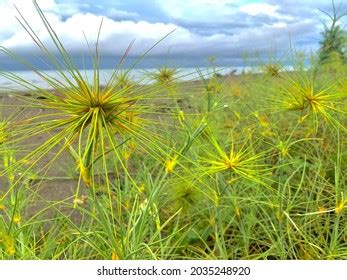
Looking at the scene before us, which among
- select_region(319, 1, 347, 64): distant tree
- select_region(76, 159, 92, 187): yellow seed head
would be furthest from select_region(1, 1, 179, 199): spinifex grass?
select_region(319, 1, 347, 64): distant tree

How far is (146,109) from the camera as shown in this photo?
0.75m

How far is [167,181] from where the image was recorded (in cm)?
87

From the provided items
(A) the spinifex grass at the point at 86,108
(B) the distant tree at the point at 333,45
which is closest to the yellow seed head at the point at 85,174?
(A) the spinifex grass at the point at 86,108

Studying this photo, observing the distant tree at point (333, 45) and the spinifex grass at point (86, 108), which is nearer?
the spinifex grass at point (86, 108)

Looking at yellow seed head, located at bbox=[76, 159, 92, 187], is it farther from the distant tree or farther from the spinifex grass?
the distant tree

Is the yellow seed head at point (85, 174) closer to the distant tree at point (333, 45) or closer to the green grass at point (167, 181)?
the green grass at point (167, 181)

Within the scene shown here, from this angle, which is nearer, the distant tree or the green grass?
the green grass

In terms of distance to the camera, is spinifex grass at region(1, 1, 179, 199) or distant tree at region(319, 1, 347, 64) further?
distant tree at region(319, 1, 347, 64)

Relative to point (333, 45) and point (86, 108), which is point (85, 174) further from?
point (333, 45)

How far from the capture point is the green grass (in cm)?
66

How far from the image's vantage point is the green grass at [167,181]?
2.17 feet

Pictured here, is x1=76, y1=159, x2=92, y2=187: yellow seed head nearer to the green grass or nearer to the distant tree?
the green grass

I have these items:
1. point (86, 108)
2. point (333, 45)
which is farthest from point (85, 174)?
point (333, 45)
